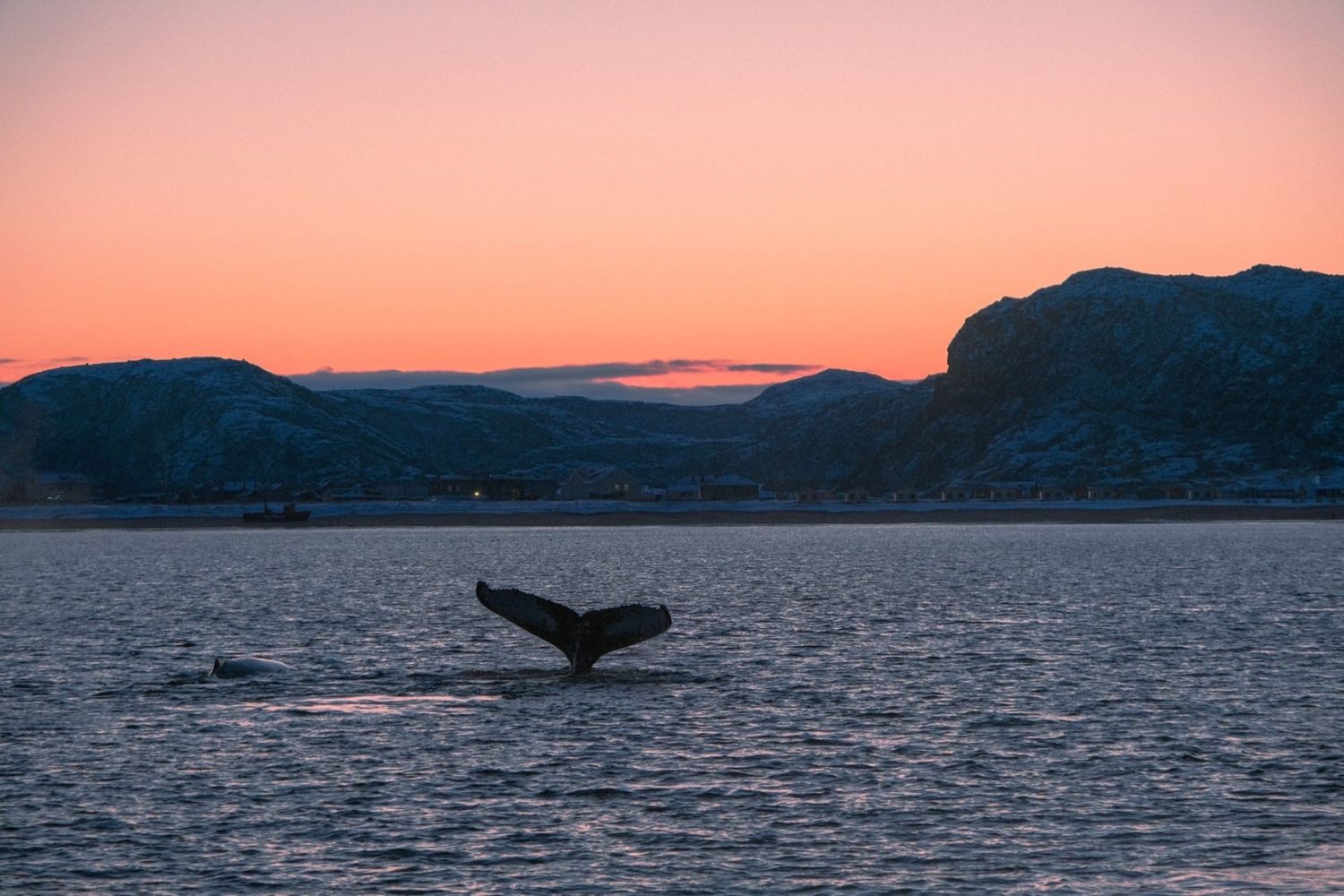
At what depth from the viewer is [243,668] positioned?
53.1 metres

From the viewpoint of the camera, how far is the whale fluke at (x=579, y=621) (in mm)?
43531

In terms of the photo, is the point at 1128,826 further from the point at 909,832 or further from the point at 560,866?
the point at 560,866

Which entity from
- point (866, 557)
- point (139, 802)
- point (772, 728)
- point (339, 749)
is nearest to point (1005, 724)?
point (772, 728)

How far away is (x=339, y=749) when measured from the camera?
38062 millimetres

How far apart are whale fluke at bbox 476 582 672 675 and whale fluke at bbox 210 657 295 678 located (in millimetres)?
11539

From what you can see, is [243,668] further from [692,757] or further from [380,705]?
[692,757]

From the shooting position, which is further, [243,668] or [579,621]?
[243,668]

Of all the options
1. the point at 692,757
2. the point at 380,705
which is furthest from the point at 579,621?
the point at 692,757

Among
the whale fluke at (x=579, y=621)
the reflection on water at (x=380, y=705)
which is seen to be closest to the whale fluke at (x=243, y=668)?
the reflection on water at (x=380, y=705)

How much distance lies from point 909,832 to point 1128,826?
3924 mm

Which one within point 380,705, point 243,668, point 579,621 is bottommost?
point 380,705

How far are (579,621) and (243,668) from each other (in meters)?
13.2

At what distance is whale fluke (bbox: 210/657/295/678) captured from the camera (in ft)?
173

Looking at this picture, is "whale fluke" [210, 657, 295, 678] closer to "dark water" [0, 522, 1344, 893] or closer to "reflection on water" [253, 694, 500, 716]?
"dark water" [0, 522, 1344, 893]
